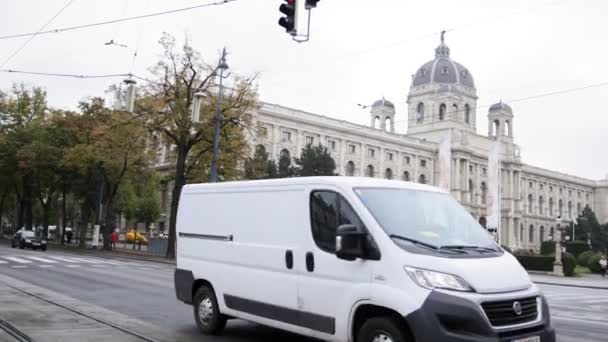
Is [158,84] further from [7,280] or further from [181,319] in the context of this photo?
[181,319]

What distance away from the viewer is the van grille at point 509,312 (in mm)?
5688

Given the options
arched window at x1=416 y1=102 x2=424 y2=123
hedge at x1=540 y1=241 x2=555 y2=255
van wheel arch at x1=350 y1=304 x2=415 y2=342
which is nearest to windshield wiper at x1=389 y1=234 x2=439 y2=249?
van wheel arch at x1=350 y1=304 x2=415 y2=342

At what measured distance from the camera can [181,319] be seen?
1033 centimetres

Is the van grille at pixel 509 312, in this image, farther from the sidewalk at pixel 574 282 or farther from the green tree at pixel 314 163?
the green tree at pixel 314 163

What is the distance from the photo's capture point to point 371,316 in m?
6.32

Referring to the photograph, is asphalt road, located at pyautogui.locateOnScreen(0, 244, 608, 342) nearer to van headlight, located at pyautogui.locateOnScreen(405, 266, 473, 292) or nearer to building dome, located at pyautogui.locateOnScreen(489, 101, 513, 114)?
van headlight, located at pyautogui.locateOnScreen(405, 266, 473, 292)

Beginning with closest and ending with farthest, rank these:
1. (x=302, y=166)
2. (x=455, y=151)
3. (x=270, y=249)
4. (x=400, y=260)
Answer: (x=400, y=260) → (x=270, y=249) → (x=302, y=166) → (x=455, y=151)

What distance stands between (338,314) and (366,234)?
38.4 inches

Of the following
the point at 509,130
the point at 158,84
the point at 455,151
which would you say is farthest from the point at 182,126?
the point at 509,130

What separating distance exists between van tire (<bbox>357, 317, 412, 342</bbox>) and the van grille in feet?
2.68

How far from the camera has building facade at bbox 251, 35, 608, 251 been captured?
283 ft

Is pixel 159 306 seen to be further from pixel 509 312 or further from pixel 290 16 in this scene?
pixel 509 312

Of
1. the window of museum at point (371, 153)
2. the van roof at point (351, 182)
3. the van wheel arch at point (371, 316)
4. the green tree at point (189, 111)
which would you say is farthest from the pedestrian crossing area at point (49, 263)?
the window of museum at point (371, 153)

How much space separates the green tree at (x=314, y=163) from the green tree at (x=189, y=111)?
23649mm
